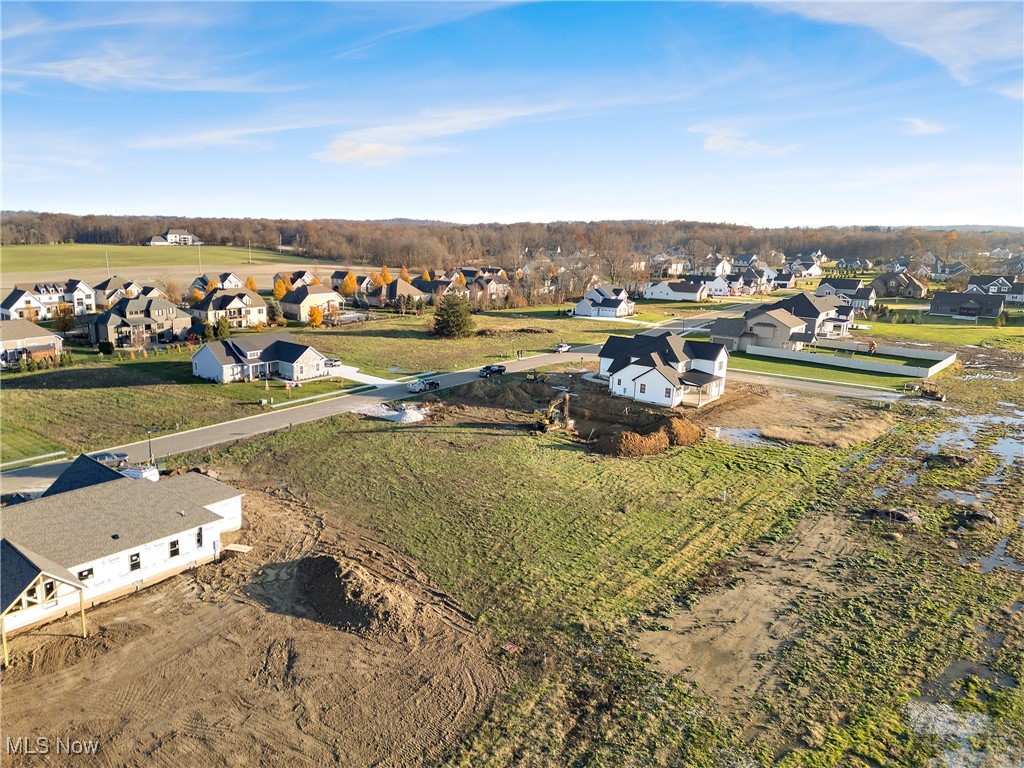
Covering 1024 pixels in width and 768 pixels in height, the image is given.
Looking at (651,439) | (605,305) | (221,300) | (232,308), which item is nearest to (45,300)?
(221,300)

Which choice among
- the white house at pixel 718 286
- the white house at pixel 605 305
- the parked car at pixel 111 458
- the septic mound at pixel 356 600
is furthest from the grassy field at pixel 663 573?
the white house at pixel 718 286

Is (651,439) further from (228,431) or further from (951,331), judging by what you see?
(951,331)

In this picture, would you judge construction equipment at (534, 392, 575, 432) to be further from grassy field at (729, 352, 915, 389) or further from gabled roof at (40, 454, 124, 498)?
grassy field at (729, 352, 915, 389)

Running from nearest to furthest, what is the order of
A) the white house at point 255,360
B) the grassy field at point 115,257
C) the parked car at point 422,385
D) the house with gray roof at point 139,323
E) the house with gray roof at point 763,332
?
the parked car at point 422,385 < the white house at point 255,360 < the house with gray roof at point 139,323 < the house with gray roof at point 763,332 < the grassy field at point 115,257

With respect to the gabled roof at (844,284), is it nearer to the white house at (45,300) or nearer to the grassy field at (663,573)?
the grassy field at (663,573)

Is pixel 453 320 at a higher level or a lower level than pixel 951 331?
higher

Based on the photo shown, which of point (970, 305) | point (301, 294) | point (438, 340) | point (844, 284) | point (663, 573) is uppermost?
point (844, 284)
